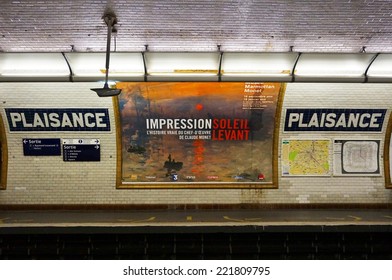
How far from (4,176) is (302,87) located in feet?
20.0

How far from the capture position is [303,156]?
21.6 feet

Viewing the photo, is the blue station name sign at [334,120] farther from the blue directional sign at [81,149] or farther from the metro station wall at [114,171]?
the blue directional sign at [81,149]

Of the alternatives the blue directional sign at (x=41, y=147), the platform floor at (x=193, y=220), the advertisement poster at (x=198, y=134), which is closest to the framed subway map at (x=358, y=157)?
the platform floor at (x=193, y=220)

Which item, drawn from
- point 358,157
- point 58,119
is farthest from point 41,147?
point 358,157

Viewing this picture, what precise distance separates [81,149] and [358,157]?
5.55m

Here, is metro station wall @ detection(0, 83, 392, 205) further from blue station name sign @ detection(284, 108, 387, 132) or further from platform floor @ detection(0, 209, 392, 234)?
platform floor @ detection(0, 209, 392, 234)

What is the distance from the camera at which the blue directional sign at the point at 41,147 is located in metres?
6.42

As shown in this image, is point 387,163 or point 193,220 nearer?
point 193,220

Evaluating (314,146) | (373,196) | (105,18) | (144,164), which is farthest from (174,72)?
(373,196)

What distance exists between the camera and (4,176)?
21.2 ft

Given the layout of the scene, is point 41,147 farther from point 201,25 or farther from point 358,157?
point 358,157

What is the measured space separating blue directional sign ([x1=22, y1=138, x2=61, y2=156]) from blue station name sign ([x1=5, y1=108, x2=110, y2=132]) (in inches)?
8.6

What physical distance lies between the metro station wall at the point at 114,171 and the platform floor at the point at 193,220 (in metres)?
0.28

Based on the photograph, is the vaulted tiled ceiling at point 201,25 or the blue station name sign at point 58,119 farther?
the blue station name sign at point 58,119
